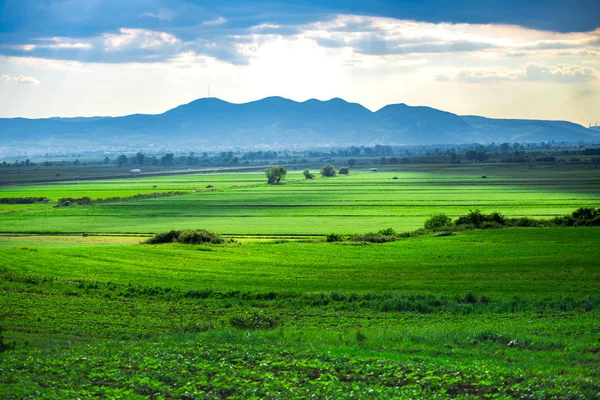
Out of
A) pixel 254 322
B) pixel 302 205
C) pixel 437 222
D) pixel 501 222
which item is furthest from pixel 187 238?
pixel 302 205

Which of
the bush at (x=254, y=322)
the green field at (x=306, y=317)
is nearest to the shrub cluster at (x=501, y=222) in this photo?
the green field at (x=306, y=317)

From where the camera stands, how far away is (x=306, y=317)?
89.9 ft

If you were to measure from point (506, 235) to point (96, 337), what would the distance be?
38063 millimetres

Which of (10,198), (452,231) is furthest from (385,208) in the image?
(10,198)

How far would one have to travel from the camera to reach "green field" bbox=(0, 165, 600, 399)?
17406 millimetres

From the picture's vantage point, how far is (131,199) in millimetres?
109188

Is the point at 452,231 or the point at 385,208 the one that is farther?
the point at 385,208

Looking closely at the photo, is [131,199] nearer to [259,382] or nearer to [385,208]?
[385,208]

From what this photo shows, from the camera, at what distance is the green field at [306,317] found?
17.4 meters

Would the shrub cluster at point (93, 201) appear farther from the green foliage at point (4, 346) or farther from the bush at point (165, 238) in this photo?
the green foliage at point (4, 346)

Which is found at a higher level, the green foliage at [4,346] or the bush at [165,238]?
the green foliage at [4,346]

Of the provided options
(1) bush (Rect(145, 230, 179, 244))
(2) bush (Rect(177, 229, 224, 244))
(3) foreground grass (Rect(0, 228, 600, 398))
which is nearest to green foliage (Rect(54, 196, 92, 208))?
(1) bush (Rect(145, 230, 179, 244))

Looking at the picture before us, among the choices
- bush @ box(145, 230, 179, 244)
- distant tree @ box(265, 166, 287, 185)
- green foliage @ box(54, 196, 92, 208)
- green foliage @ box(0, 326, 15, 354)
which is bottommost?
bush @ box(145, 230, 179, 244)

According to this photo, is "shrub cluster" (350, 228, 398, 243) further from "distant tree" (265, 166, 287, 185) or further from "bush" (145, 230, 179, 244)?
"distant tree" (265, 166, 287, 185)
